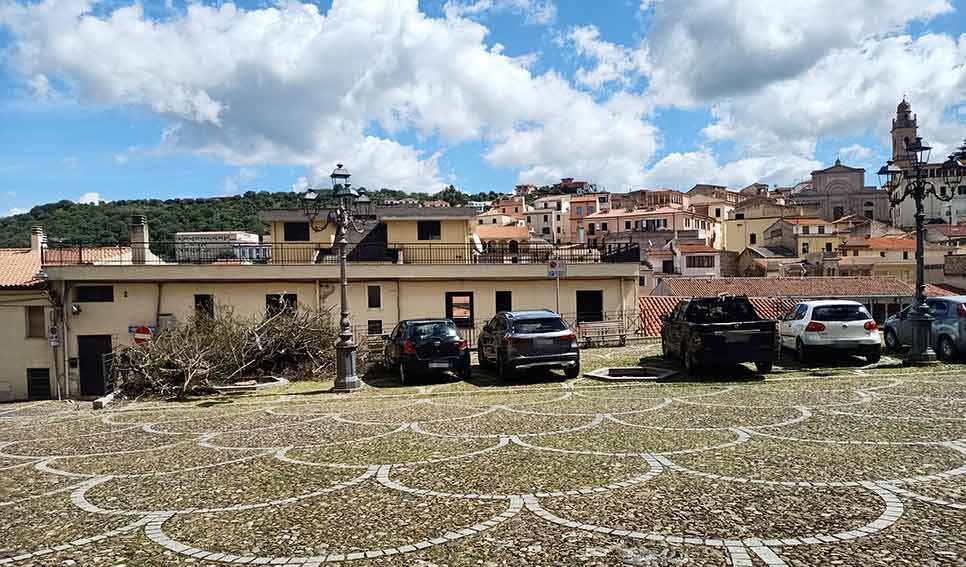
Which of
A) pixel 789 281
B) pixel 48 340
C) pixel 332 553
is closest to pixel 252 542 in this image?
pixel 332 553

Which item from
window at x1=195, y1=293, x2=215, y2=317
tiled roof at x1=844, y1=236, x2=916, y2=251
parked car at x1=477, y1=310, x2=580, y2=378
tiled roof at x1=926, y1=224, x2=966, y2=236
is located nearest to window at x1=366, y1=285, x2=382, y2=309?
window at x1=195, y1=293, x2=215, y2=317

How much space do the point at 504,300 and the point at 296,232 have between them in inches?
437

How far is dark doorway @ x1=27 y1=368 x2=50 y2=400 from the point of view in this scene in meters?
26.3

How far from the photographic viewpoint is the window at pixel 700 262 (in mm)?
67750

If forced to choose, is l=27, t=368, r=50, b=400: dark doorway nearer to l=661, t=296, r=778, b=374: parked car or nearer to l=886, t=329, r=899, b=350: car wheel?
l=661, t=296, r=778, b=374: parked car

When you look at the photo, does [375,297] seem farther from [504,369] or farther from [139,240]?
[504,369]

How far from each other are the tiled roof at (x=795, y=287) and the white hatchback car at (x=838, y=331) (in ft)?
87.1

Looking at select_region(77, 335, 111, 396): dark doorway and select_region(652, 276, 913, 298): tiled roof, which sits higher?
select_region(652, 276, 913, 298): tiled roof

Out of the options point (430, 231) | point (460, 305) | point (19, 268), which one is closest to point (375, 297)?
point (460, 305)

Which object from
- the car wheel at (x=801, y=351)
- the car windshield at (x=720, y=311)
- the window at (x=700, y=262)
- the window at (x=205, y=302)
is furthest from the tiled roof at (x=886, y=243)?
the window at (x=205, y=302)

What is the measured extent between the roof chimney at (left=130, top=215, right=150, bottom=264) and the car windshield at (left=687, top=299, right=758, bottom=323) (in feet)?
70.9

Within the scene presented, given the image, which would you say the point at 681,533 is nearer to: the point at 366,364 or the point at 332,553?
the point at 332,553

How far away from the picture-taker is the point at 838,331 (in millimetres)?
15883

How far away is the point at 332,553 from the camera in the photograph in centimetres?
487
